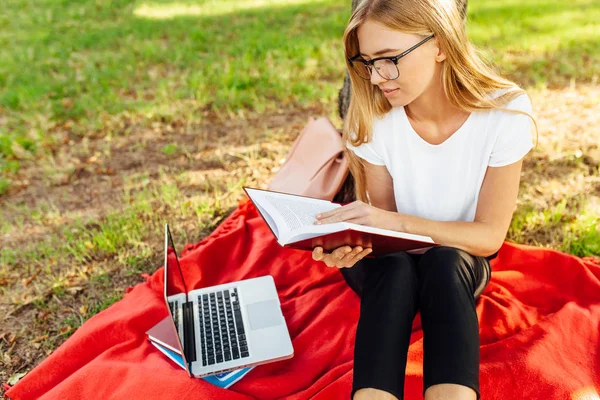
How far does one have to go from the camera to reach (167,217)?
3.70 m

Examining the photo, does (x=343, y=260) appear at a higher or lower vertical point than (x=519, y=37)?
lower

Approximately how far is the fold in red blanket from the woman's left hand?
22.5 inches

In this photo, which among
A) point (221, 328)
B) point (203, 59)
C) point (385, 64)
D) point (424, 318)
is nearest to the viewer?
point (424, 318)

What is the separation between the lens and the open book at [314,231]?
5.93 feet

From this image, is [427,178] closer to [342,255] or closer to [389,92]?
[389,92]

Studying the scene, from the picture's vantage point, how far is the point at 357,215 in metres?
2.14

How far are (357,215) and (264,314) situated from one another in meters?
0.71

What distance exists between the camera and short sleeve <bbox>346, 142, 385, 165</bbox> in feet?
8.15

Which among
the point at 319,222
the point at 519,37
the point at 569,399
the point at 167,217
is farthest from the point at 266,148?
the point at 519,37

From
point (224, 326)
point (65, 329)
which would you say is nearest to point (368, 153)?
point (224, 326)

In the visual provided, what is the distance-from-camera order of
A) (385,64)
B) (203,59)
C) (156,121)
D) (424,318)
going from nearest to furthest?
(424,318), (385,64), (156,121), (203,59)

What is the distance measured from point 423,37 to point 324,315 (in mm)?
1301

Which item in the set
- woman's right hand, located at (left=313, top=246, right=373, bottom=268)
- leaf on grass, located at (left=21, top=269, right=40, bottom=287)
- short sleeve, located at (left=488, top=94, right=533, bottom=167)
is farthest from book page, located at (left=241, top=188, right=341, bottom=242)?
leaf on grass, located at (left=21, top=269, right=40, bottom=287)

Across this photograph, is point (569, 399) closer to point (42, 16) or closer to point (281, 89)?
point (281, 89)
